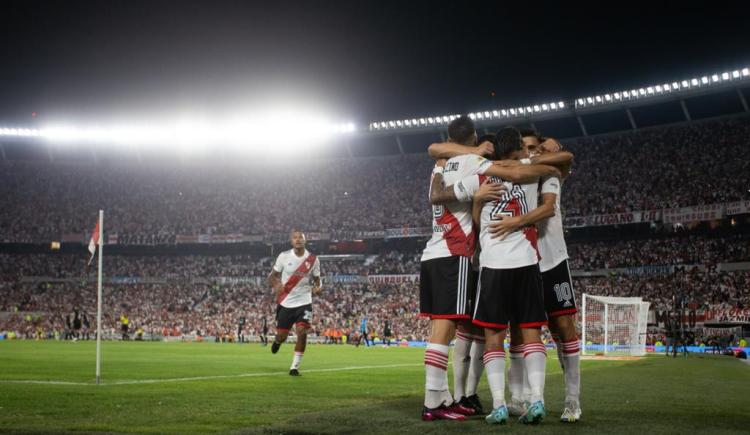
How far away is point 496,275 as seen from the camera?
6398mm

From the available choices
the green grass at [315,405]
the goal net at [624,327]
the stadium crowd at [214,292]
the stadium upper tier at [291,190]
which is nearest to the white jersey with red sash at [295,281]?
the green grass at [315,405]

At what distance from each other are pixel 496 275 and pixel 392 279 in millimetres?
47491

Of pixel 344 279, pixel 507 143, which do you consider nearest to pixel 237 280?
pixel 344 279

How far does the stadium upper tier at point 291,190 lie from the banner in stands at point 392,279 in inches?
163

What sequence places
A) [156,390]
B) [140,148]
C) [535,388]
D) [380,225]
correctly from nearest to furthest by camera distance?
[535,388] < [156,390] < [380,225] < [140,148]

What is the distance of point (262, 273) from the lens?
5828 centimetres

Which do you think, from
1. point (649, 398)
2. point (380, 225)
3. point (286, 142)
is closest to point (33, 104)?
point (286, 142)

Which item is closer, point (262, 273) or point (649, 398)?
point (649, 398)

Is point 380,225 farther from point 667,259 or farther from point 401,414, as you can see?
point 401,414

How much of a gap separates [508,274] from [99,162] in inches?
2664

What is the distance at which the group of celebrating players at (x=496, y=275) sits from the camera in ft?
21.0

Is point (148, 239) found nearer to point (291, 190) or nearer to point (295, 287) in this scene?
point (291, 190)

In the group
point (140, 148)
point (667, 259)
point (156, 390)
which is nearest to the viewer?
point (156, 390)

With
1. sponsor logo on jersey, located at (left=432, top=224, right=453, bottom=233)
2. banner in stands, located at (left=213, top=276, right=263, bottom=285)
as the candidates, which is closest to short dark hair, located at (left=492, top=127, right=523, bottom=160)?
sponsor logo on jersey, located at (left=432, top=224, right=453, bottom=233)
